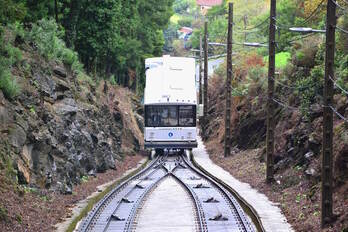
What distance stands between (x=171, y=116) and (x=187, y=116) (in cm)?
99

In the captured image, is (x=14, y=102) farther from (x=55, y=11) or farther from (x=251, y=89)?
(x=251, y=89)

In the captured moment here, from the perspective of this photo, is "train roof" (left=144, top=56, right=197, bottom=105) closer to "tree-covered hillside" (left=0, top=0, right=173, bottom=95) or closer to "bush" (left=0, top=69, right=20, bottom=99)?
"tree-covered hillside" (left=0, top=0, right=173, bottom=95)

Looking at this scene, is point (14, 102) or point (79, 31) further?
point (79, 31)

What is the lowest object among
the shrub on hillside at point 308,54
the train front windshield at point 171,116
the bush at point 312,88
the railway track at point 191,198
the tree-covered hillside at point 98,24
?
the railway track at point 191,198

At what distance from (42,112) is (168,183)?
7692 millimetres

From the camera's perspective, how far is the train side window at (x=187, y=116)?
1586 inches

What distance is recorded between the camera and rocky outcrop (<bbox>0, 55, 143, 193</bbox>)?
19.5 metres

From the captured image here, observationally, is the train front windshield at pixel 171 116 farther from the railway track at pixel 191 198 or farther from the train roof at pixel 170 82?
the railway track at pixel 191 198

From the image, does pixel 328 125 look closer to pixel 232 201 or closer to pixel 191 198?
pixel 232 201

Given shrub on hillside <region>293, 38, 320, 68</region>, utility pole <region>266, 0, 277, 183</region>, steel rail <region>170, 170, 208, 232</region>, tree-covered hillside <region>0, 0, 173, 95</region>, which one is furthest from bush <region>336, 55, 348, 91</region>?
tree-covered hillside <region>0, 0, 173, 95</region>

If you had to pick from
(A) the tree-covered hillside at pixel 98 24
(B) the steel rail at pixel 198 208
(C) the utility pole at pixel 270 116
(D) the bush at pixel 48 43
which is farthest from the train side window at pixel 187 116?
(C) the utility pole at pixel 270 116

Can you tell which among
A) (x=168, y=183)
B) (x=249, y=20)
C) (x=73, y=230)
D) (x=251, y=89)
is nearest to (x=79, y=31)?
(x=251, y=89)

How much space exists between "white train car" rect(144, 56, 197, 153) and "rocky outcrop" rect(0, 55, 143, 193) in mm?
5737

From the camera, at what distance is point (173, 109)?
40.2 m
